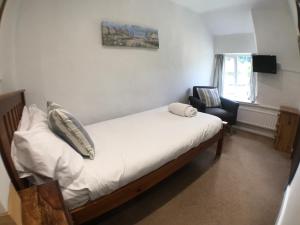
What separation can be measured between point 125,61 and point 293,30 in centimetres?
270

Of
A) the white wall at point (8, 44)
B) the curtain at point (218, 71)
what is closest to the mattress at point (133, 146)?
the white wall at point (8, 44)

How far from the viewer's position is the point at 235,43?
400 centimetres

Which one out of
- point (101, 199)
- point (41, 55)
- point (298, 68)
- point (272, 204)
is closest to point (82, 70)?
point (41, 55)

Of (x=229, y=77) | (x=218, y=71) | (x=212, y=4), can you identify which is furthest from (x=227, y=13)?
(x=229, y=77)

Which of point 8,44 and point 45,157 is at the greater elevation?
point 8,44

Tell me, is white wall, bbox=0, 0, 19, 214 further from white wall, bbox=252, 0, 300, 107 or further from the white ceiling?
white wall, bbox=252, 0, 300, 107

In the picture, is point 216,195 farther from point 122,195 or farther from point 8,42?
point 8,42

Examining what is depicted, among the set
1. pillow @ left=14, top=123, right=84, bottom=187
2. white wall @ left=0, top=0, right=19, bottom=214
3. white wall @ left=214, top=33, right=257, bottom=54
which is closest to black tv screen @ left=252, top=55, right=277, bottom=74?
white wall @ left=214, top=33, right=257, bottom=54

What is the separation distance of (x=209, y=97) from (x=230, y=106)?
0.45m

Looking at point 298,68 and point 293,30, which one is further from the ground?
point 293,30

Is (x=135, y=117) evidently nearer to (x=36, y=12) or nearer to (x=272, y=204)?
(x=36, y=12)

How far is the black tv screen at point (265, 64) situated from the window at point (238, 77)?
0.55 m

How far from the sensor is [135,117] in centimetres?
274

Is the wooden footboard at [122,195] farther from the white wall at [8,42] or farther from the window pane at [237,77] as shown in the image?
the window pane at [237,77]
